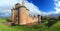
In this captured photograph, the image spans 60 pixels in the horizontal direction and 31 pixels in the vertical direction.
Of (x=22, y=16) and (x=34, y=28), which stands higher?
(x=22, y=16)

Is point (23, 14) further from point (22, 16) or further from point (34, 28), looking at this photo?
point (34, 28)

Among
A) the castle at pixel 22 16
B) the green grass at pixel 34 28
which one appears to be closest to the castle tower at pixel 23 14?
the castle at pixel 22 16

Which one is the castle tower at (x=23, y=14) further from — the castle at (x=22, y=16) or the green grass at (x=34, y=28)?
the green grass at (x=34, y=28)

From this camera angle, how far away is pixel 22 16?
452 cm

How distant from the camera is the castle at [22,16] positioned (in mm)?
4477

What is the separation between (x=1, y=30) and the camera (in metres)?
4.50

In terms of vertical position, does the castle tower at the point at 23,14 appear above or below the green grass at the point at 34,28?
above

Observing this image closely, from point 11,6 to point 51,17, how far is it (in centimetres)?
99

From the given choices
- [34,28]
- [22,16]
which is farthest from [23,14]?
[34,28]

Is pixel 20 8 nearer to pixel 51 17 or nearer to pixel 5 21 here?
pixel 5 21

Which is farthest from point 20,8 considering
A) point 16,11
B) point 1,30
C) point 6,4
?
point 1,30

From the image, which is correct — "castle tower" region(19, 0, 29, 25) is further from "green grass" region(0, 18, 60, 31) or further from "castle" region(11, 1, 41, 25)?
"green grass" region(0, 18, 60, 31)

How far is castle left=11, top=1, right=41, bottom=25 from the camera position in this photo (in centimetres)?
448

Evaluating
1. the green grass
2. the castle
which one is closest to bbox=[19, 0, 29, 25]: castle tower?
the castle
